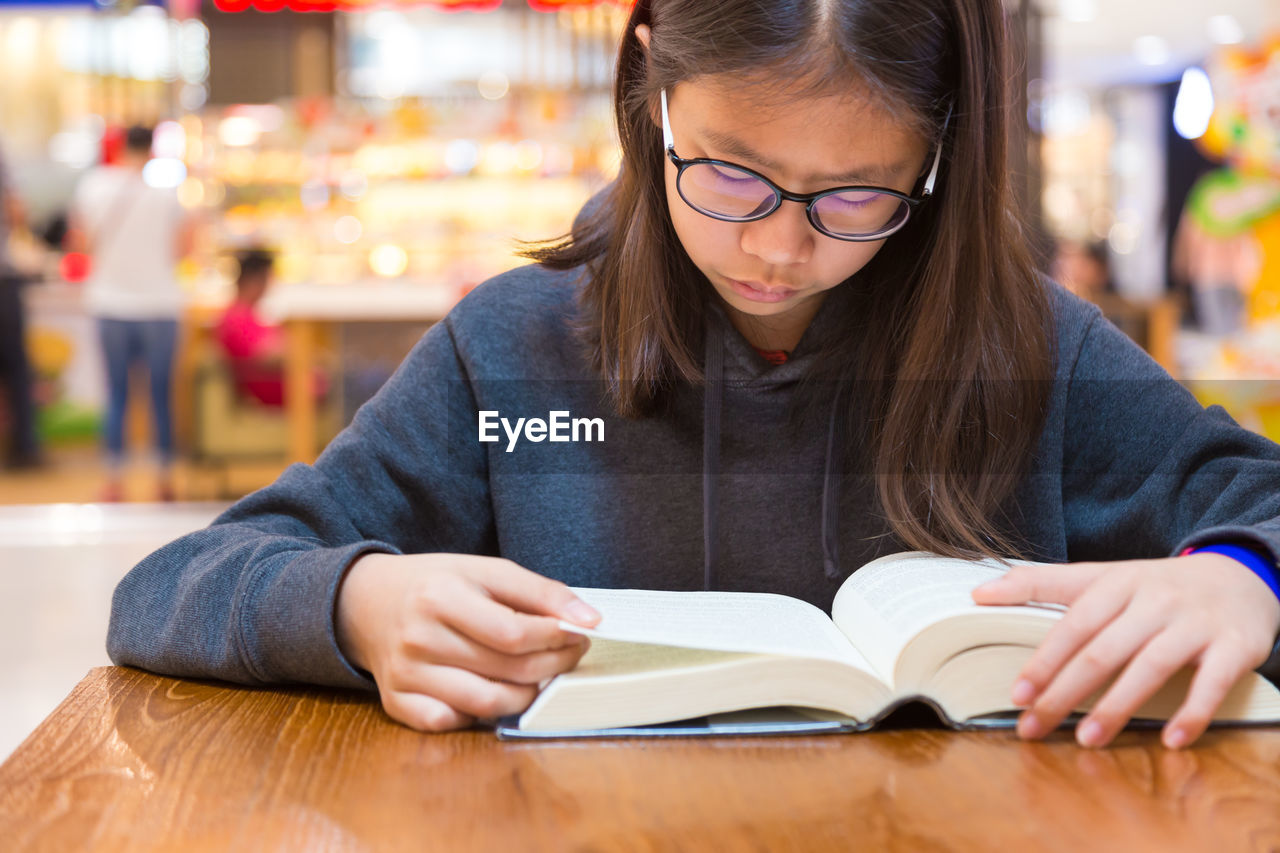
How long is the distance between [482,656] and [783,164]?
356 mm

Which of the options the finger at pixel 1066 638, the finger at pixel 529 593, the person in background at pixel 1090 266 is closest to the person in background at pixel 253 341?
the person in background at pixel 1090 266

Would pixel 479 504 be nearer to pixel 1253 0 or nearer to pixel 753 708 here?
pixel 753 708

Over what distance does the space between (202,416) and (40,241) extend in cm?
289

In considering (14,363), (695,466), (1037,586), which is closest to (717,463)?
(695,466)

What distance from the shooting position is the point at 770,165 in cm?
75

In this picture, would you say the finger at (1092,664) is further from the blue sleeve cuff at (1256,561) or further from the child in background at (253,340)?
the child in background at (253,340)

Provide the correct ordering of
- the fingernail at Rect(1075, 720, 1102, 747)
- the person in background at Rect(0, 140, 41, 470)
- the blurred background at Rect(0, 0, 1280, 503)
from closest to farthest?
the fingernail at Rect(1075, 720, 1102, 747), the blurred background at Rect(0, 0, 1280, 503), the person in background at Rect(0, 140, 41, 470)

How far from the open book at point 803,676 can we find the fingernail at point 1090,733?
0.10ft

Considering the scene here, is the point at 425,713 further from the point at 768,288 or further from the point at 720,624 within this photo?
the point at 768,288

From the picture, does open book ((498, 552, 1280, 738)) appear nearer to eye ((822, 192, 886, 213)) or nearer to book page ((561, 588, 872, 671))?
book page ((561, 588, 872, 671))

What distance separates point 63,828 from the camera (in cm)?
52

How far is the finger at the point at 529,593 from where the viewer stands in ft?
2.00

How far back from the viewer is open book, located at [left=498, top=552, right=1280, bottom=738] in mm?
616

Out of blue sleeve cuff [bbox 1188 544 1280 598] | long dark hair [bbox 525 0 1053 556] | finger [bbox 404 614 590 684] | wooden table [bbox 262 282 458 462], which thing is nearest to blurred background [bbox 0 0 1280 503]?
wooden table [bbox 262 282 458 462]
